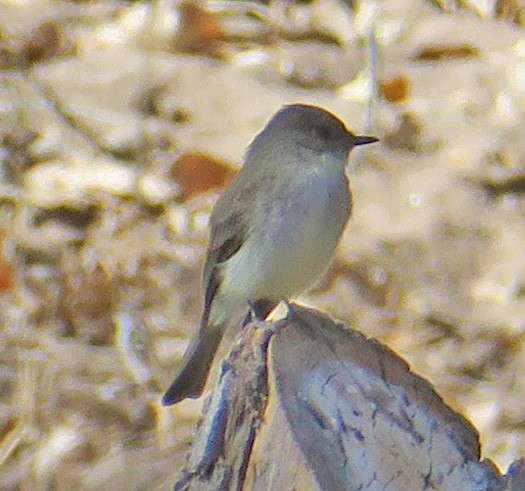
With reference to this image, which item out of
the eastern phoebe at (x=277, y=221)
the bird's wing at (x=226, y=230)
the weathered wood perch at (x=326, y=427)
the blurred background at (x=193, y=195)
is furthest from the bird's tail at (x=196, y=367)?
the weathered wood perch at (x=326, y=427)

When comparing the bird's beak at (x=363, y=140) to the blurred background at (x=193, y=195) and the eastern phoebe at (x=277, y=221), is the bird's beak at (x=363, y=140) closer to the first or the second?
the eastern phoebe at (x=277, y=221)

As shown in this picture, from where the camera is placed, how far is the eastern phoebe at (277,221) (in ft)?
14.9

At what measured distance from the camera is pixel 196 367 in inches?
184

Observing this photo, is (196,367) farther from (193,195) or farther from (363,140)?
(193,195)

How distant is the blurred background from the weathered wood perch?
2451 mm

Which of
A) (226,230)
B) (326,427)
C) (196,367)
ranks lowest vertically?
(196,367)

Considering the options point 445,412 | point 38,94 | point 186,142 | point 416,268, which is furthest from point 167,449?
point 445,412

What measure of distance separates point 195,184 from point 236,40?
1242mm

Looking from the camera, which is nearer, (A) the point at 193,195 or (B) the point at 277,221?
(B) the point at 277,221

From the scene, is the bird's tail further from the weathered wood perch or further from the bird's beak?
the weathered wood perch

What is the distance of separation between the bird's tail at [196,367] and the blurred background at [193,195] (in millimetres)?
873

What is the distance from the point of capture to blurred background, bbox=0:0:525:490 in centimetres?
606

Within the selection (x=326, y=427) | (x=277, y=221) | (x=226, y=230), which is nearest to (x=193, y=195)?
(x=226, y=230)

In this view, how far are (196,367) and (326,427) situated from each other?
1.84 meters
